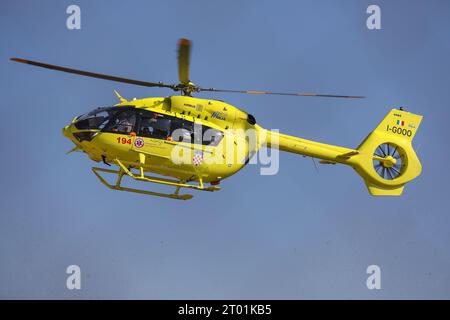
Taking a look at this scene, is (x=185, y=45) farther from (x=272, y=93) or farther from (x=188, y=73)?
(x=272, y=93)

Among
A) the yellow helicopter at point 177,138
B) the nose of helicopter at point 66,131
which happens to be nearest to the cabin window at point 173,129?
the yellow helicopter at point 177,138

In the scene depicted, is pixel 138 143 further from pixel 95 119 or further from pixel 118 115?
pixel 95 119

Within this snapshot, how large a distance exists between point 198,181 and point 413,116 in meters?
7.53

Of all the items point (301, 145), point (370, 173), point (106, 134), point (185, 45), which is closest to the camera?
point (185, 45)

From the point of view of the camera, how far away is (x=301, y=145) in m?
19.0

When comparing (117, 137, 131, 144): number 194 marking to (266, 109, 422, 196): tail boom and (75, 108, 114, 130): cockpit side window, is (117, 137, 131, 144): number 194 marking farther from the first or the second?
(266, 109, 422, 196): tail boom

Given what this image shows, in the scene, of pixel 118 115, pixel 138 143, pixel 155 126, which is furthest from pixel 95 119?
pixel 155 126

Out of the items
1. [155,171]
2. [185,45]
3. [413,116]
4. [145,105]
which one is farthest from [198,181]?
[413,116]

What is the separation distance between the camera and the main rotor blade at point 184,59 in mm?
15090

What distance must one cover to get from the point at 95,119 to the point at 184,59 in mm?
2761

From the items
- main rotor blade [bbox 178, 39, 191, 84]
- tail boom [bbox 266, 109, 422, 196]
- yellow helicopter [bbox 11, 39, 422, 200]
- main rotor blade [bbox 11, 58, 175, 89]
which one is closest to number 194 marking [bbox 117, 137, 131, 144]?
yellow helicopter [bbox 11, 39, 422, 200]

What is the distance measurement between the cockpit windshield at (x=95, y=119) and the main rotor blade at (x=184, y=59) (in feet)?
6.20

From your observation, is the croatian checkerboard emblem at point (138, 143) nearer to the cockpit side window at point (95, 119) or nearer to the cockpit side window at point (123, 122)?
the cockpit side window at point (123, 122)

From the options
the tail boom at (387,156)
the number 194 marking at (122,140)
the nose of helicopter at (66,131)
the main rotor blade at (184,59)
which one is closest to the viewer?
the main rotor blade at (184,59)
